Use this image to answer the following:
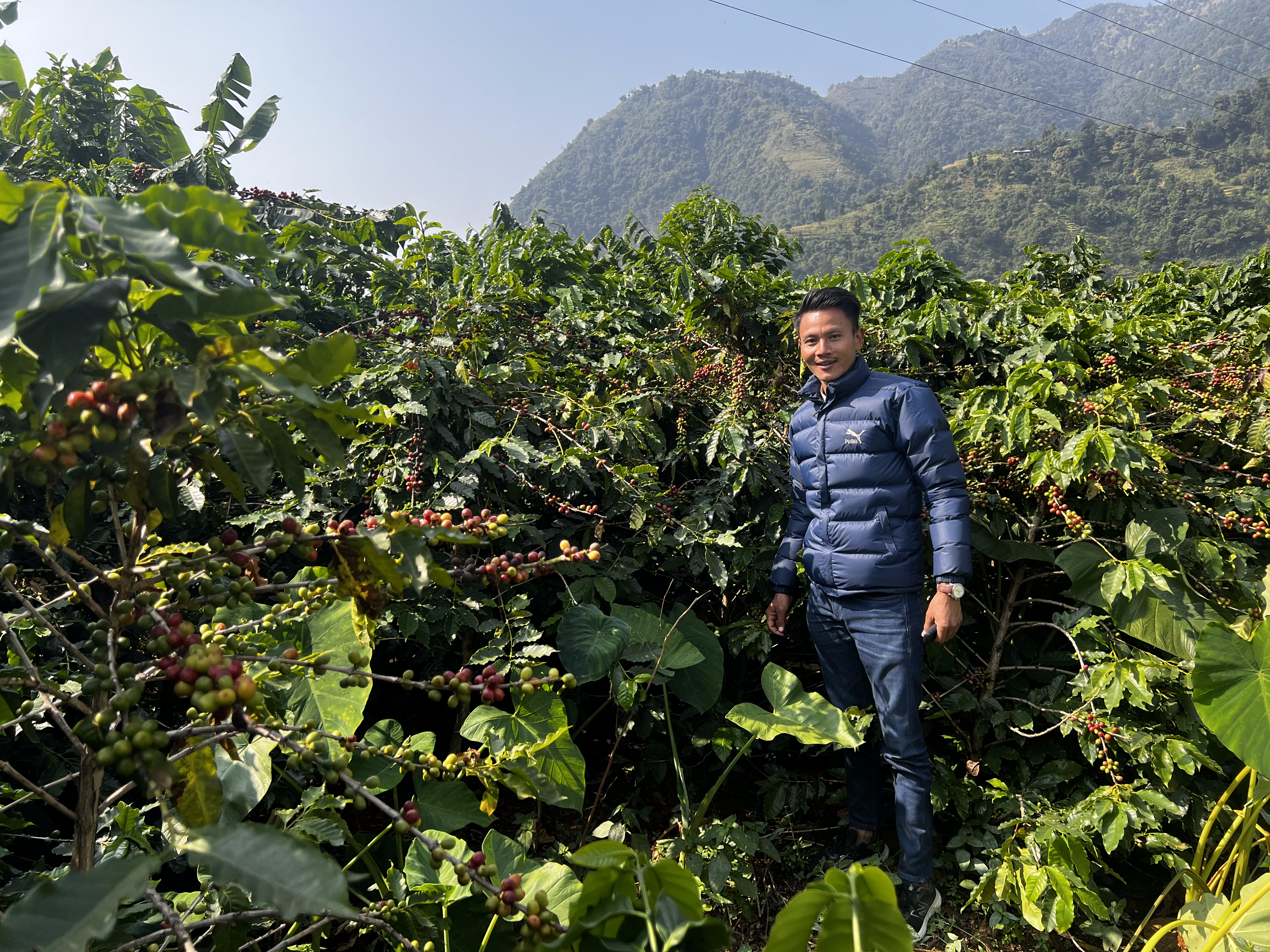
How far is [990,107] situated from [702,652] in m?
117

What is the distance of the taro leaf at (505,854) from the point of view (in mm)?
1446

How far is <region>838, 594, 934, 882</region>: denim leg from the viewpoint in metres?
1.96

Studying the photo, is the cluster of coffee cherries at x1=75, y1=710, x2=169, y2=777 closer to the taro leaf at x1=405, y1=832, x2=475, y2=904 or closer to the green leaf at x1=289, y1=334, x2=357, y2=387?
the green leaf at x1=289, y1=334, x2=357, y2=387

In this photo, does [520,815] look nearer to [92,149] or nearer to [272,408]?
[272,408]

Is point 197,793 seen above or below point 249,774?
above

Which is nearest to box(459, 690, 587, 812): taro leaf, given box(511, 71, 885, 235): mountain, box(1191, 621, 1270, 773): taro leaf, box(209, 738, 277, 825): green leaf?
box(209, 738, 277, 825): green leaf

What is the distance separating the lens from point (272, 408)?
0.79 metres

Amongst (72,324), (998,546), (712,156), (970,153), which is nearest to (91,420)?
(72,324)

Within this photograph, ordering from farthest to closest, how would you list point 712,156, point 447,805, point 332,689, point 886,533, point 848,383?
1. point 712,156
2. point 848,383
3. point 886,533
4. point 447,805
5. point 332,689

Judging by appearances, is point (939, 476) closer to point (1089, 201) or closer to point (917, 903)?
point (917, 903)

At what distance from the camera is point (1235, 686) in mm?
1769

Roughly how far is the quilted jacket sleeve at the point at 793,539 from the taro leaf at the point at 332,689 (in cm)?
127

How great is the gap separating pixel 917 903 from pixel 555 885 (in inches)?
45.5

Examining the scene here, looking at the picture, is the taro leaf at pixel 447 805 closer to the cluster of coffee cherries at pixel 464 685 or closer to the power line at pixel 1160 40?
the cluster of coffee cherries at pixel 464 685
